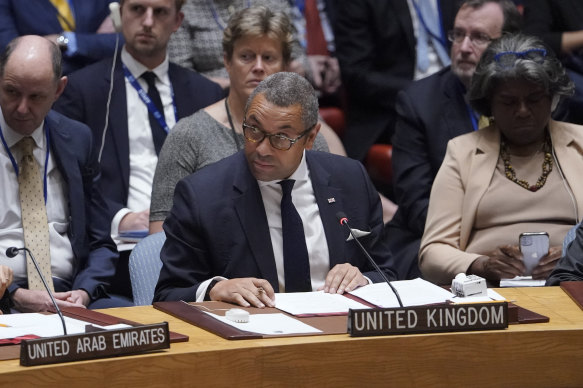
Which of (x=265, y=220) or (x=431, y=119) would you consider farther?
(x=431, y=119)

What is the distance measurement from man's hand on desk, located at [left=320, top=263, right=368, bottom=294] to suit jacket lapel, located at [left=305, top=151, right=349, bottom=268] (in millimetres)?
131

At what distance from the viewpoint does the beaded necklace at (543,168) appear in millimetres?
3922

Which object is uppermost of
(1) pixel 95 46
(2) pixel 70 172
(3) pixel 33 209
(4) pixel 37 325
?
(1) pixel 95 46

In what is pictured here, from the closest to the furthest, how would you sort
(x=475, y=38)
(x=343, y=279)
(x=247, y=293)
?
1. (x=247, y=293)
2. (x=343, y=279)
3. (x=475, y=38)

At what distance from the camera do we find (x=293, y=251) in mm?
3211

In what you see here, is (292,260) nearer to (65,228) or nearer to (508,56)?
(65,228)

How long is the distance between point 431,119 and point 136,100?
4.08ft

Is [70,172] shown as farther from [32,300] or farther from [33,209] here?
[32,300]

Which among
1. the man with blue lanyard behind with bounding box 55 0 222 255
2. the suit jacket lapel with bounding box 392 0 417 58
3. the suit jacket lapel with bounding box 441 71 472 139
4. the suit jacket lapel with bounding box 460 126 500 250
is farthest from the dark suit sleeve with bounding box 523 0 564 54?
the man with blue lanyard behind with bounding box 55 0 222 255

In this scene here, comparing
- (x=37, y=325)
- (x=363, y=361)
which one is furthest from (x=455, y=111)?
(x=37, y=325)

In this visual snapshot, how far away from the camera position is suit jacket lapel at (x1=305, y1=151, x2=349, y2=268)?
129 inches

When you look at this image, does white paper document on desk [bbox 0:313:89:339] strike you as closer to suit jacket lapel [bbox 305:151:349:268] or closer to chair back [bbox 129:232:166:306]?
chair back [bbox 129:232:166:306]

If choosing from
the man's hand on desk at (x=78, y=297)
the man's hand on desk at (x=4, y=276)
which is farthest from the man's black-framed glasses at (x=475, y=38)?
the man's hand on desk at (x=4, y=276)

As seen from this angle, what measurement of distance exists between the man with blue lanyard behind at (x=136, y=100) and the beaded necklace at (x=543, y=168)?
4.48 ft
